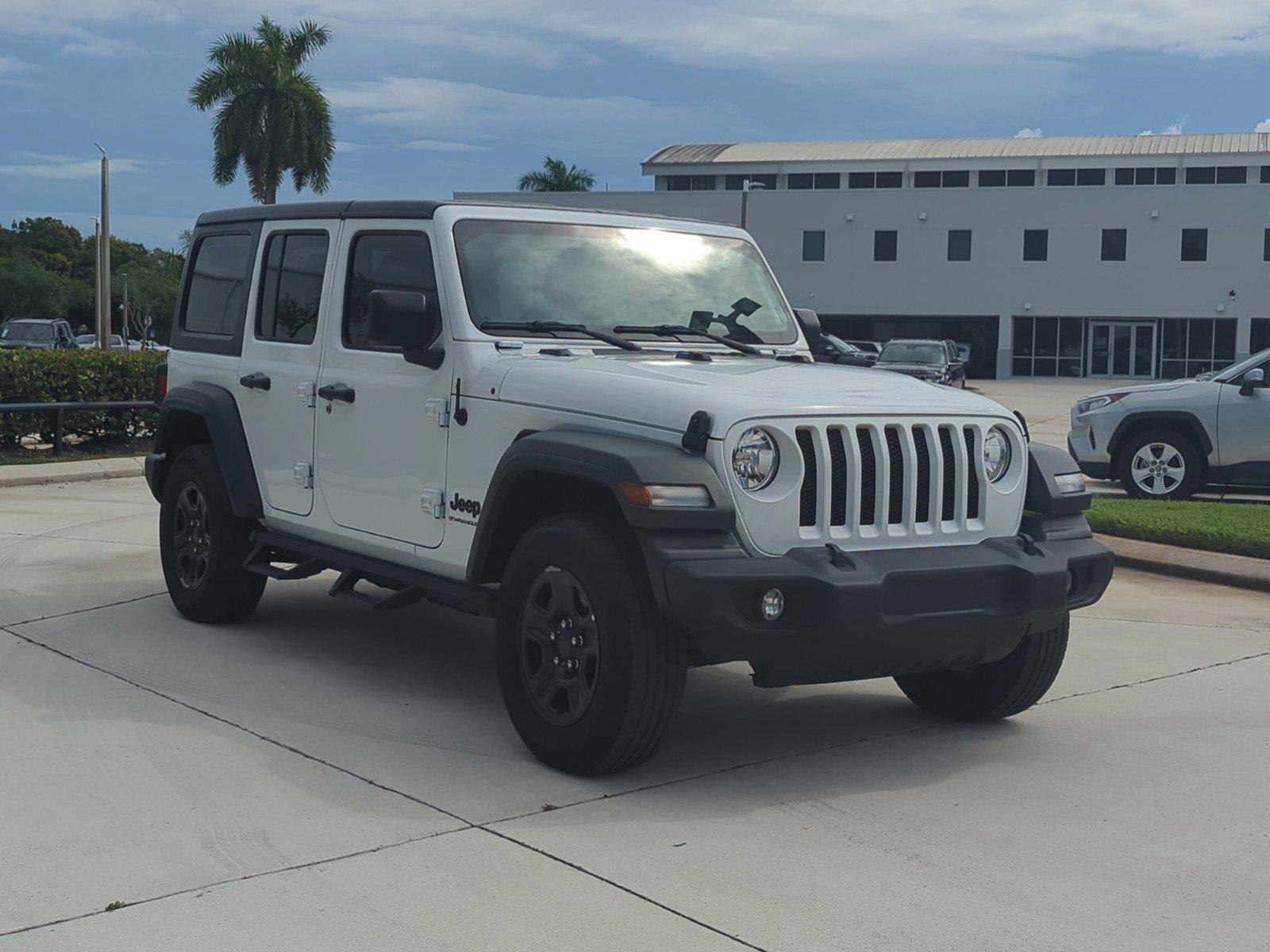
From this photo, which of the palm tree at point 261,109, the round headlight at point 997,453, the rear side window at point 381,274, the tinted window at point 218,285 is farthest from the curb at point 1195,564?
the palm tree at point 261,109

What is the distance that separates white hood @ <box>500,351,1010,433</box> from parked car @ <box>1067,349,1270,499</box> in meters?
8.29

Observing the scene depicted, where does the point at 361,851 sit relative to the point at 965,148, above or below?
below

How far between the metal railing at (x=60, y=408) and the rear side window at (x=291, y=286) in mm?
9341

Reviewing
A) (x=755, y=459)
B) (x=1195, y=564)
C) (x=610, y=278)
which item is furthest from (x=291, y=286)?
(x=1195, y=564)

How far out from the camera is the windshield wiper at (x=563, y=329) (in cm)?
601

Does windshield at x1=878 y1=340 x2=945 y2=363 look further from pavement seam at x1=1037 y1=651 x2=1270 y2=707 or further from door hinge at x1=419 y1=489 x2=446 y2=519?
door hinge at x1=419 y1=489 x2=446 y2=519

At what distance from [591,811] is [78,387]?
Result: 45.0 ft

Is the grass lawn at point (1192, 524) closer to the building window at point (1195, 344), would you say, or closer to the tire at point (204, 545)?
the tire at point (204, 545)

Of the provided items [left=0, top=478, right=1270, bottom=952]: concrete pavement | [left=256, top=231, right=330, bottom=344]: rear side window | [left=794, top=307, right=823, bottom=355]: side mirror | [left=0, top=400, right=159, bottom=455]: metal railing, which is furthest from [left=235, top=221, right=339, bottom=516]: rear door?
[left=0, top=400, right=159, bottom=455]: metal railing

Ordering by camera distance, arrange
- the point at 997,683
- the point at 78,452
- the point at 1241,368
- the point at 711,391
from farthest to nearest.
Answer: the point at 78,452
the point at 1241,368
the point at 997,683
the point at 711,391

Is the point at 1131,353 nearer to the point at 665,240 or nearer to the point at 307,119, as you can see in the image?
the point at 307,119

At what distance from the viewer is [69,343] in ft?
108

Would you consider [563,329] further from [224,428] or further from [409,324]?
[224,428]

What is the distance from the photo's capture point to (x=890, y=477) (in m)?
5.20
